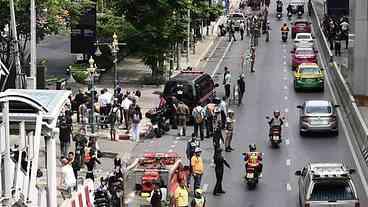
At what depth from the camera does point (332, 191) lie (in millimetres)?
25031

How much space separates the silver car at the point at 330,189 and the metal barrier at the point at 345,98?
26.9 ft

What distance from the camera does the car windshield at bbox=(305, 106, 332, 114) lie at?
39.7 metres

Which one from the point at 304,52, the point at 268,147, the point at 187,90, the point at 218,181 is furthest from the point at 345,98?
the point at 218,181

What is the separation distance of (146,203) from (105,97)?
15.1 meters

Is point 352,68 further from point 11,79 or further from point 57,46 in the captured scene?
point 57,46

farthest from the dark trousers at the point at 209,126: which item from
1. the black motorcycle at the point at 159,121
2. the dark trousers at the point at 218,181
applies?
the dark trousers at the point at 218,181

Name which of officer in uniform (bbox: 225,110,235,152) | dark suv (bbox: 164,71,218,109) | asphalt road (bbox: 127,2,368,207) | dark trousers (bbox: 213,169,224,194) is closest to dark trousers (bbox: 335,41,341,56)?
asphalt road (bbox: 127,2,368,207)

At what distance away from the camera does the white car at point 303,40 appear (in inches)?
2542

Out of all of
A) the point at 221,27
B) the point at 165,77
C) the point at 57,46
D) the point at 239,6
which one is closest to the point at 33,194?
the point at 165,77

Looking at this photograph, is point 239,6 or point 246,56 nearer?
point 246,56

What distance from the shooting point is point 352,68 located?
49.0m

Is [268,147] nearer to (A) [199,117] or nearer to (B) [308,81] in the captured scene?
(A) [199,117]

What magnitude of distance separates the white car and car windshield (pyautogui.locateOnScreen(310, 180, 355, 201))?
38533 millimetres

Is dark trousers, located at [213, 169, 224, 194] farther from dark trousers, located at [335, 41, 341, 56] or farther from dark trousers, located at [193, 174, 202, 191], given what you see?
dark trousers, located at [335, 41, 341, 56]
